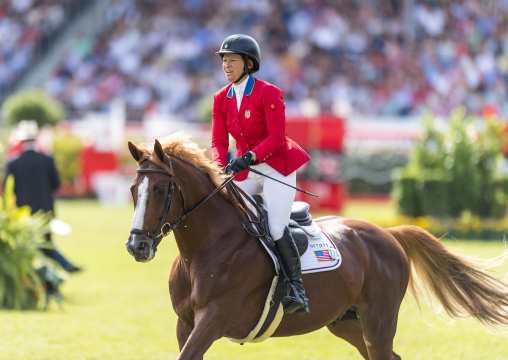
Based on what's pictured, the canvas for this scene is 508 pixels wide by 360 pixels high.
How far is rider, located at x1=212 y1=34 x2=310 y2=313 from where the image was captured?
7.14 metres

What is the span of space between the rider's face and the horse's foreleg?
1.63 m

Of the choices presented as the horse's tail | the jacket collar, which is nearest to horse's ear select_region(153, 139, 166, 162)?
the jacket collar

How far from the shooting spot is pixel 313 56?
31.0m

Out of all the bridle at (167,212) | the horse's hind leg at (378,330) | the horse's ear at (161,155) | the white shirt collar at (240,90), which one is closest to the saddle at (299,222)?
the bridle at (167,212)

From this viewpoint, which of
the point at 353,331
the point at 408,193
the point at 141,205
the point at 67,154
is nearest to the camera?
the point at 141,205

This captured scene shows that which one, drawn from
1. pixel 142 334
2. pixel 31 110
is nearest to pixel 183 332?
pixel 142 334

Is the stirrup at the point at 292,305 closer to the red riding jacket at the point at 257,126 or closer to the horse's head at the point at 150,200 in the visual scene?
the red riding jacket at the point at 257,126

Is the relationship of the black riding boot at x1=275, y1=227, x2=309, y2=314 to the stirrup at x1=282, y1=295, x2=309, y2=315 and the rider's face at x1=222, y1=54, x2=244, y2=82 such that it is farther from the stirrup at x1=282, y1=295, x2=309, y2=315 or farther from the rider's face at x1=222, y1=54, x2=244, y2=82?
the rider's face at x1=222, y1=54, x2=244, y2=82

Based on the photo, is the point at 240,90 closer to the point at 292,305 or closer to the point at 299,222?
the point at 299,222

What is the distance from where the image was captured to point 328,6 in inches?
1276

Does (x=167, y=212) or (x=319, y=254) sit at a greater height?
(x=167, y=212)

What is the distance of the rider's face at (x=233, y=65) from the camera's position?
7203 millimetres

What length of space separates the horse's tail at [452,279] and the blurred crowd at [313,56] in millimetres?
20659

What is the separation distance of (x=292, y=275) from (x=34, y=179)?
710cm
